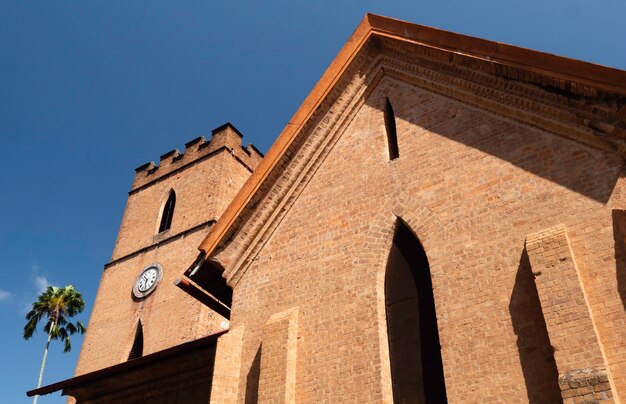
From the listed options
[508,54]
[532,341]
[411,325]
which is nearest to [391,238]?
[411,325]

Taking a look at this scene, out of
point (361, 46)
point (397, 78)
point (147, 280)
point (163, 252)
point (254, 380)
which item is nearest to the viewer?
point (254, 380)

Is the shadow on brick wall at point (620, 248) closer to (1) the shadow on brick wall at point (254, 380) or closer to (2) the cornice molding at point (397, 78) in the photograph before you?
(2) the cornice molding at point (397, 78)

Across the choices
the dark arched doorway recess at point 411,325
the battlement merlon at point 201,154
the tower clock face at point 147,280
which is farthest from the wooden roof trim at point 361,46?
the battlement merlon at point 201,154

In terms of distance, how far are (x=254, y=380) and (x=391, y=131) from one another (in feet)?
16.6

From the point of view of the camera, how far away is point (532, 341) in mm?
6613

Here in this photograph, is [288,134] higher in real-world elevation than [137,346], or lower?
lower

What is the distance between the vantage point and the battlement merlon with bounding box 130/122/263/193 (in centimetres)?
2978

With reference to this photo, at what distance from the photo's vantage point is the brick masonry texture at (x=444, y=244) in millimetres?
6738

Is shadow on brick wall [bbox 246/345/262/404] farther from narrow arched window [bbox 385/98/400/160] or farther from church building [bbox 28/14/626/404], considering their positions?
narrow arched window [bbox 385/98/400/160]

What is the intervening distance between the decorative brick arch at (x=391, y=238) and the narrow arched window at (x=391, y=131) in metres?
1.08

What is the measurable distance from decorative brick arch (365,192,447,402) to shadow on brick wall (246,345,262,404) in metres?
2.13

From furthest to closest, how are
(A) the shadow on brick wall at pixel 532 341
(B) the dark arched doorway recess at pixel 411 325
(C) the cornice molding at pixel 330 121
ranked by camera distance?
(C) the cornice molding at pixel 330 121, (B) the dark arched doorway recess at pixel 411 325, (A) the shadow on brick wall at pixel 532 341

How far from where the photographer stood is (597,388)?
19.0ft

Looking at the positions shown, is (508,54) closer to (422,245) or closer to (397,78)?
(397,78)
